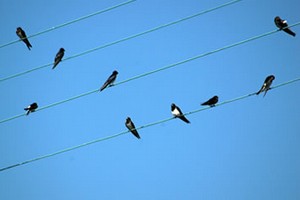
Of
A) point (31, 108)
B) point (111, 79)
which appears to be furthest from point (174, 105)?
point (31, 108)

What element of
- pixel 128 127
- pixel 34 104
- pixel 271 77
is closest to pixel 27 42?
pixel 34 104

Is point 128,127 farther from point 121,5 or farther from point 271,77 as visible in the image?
point 121,5

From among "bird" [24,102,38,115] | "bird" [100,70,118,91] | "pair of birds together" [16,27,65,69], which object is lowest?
"bird" [24,102,38,115]

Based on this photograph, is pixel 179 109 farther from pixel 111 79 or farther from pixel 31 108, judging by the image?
pixel 31 108

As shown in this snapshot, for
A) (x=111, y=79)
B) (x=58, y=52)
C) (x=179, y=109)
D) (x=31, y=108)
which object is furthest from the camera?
(x=58, y=52)

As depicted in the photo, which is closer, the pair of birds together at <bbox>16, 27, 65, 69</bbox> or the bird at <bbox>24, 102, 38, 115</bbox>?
the bird at <bbox>24, 102, 38, 115</bbox>

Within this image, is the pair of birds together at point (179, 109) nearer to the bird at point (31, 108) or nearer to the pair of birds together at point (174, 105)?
the pair of birds together at point (174, 105)

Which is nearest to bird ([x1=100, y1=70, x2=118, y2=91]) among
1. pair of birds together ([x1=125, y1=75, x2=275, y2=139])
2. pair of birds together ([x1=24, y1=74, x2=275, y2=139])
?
pair of birds together ([x1=24, y1=74, x2=275, y2=139])

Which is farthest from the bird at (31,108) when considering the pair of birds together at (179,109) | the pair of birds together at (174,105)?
the pair of birds together at (179,109)

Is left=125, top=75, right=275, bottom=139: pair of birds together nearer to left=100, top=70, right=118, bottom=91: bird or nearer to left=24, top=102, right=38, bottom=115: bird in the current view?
left=100, top=70, right=118, bottom=91: bird

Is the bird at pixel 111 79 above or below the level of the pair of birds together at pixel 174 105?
above

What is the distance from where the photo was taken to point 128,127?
15.6 metres

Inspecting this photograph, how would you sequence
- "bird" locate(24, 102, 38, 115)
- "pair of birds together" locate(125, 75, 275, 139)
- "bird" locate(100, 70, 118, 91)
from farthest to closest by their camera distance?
"bird" locate(100, 70, 118, 91), "pair of birds together" locate(125, 75, 275, 139), "bird" locate(24, 102, 38, 115)

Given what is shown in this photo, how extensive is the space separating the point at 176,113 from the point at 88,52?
13.7 ft
